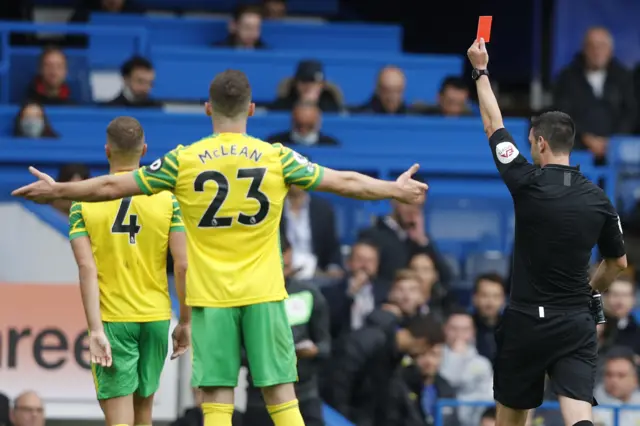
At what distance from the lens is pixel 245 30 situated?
15.8 meters

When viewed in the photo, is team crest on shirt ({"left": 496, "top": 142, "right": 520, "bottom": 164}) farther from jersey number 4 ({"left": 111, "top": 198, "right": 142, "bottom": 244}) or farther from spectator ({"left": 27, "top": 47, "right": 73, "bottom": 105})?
spectator ({"left": 27, "top": 47, "right": 73, "bottom": 105})

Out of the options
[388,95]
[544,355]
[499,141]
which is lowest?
[544,355]

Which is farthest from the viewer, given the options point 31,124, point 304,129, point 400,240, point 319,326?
point 304,129

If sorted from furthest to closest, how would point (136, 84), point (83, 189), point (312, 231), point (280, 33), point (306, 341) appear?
point (280, 33), point (136, 84), point (312, 231), point (306, 341), point (83, 189)

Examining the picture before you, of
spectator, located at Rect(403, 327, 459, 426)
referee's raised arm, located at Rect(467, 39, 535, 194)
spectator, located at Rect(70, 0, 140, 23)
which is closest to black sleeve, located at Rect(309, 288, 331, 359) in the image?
spectator, located at Rect(403, 327, 459, 426)

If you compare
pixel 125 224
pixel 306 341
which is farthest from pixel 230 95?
pixel 306 341

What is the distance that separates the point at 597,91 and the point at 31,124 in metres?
6.05

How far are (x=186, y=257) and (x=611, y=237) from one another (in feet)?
7.38

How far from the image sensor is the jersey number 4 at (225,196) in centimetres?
711

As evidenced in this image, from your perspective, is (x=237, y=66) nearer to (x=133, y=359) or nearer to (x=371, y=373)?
→ (x=371, y=373)

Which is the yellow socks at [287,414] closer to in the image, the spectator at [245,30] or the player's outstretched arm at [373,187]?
the player's outstretched arm at [373,187]

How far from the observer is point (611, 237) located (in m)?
7.81

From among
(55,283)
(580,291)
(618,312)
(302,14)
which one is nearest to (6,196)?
(55,283)

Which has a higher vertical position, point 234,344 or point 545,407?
point 234,344
